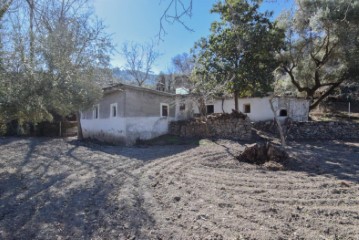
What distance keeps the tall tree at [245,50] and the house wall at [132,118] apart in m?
3.83

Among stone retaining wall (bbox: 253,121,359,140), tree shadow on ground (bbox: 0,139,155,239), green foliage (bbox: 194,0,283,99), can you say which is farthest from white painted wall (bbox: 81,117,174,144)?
stone retaining wall (bbox: 253,121,359,140)

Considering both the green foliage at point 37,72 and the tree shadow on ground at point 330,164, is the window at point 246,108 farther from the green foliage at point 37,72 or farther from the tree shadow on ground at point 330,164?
the green foliage at point 37,72

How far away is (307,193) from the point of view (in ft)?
17.6

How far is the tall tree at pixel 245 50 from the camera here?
14.8m

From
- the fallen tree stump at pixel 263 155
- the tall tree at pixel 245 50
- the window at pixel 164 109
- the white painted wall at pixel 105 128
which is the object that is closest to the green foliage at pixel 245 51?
the tall tree at pixel 245 50

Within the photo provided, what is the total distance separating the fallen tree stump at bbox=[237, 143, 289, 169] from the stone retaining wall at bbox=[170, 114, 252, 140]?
5.58 m

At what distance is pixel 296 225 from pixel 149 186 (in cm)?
312

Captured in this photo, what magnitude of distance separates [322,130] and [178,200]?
44.1 ft

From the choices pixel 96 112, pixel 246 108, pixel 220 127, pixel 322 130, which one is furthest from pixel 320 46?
pixel 96 112

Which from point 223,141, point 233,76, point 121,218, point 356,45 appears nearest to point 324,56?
point 356,45

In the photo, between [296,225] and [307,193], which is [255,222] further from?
[307,193]

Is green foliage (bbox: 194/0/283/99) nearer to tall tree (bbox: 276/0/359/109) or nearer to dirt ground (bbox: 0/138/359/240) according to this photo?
tall tree (bbox: 276/0/359/109)

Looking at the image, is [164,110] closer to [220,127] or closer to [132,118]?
[132,118]

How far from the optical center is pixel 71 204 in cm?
473
